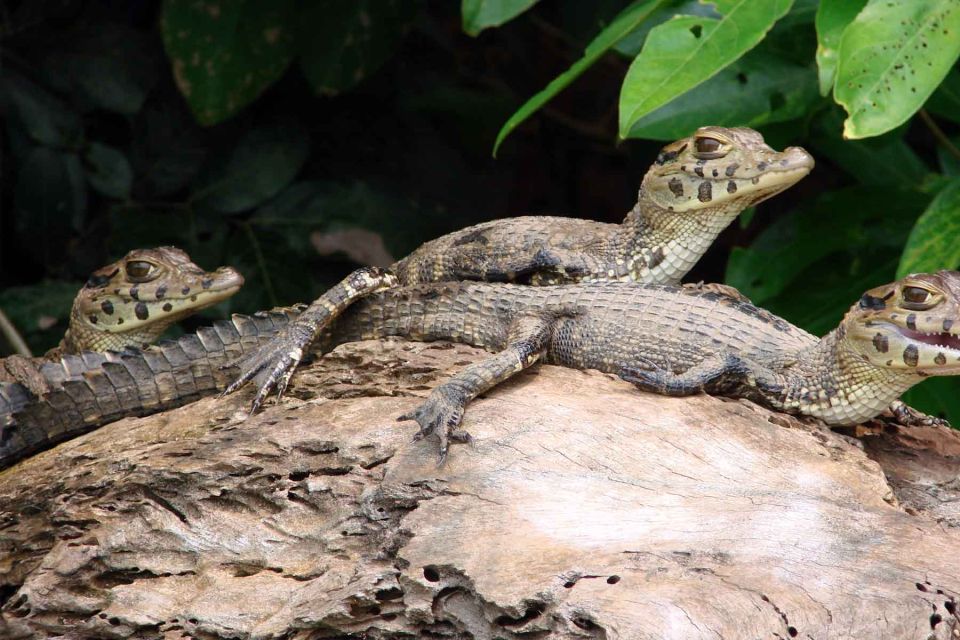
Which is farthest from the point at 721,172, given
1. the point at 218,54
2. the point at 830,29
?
the point at 218,54

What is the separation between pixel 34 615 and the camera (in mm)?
2662

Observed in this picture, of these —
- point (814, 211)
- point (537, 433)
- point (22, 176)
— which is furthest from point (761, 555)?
point (22, 176)

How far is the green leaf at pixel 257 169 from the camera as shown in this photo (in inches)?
199

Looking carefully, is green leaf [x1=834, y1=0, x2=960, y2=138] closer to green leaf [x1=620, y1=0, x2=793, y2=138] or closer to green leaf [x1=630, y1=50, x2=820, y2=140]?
green leaf [x1=620, y1=0, x2=793, y2=138]

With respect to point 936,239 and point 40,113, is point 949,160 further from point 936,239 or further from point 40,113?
point 40,113

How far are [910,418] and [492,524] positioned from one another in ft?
4.73

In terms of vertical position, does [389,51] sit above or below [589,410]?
above

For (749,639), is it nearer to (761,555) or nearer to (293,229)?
(761,555)

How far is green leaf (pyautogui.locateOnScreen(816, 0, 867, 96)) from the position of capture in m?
3.08

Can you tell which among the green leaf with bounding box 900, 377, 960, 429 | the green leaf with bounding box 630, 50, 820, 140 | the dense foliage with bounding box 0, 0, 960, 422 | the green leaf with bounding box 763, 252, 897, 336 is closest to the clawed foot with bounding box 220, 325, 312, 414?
the dense foliage with bounding box 0, 0, 960, 422

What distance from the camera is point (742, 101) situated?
148 inches

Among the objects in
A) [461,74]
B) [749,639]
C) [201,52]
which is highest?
[201,52]

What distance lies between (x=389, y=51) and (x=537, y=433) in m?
2.70

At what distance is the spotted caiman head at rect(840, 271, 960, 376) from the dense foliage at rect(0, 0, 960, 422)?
67 cm
